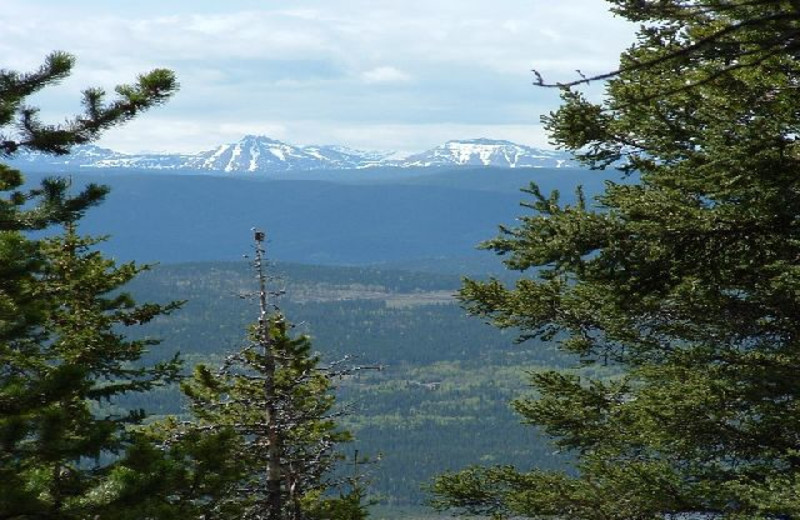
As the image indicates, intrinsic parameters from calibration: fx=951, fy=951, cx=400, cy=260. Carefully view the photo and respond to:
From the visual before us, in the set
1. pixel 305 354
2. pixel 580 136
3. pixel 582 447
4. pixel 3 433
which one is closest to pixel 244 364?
pixel 305 354

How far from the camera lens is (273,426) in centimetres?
1602

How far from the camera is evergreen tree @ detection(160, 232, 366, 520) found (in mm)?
16000

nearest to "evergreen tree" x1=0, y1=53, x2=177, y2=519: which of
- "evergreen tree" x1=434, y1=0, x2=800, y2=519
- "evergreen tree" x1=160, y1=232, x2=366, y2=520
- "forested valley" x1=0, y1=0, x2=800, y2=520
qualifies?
"forested valley" x1=0, y1=0, x2=800, y2=520

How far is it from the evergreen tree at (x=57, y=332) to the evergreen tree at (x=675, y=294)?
16.4ft

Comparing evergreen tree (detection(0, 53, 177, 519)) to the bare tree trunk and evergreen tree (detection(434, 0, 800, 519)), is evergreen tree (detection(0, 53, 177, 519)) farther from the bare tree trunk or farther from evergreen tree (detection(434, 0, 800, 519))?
evergreen tree (detection(434, 0, 800, 519))

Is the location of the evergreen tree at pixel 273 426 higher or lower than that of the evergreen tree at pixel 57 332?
lower

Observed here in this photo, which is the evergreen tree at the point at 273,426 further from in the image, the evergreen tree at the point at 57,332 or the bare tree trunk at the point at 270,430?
the evergreen tree at the point at 57,332

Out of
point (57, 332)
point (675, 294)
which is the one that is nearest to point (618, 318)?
point (675, 294)

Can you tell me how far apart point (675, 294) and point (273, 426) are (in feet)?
25.2

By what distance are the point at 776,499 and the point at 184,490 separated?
17.8ft

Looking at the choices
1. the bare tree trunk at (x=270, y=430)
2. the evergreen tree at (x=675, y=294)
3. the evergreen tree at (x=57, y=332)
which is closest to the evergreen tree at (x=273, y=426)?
the bare tree trunk at (x=270, y=430)

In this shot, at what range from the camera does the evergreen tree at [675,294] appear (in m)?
8.80

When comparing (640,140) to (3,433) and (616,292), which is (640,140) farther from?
(3,433)

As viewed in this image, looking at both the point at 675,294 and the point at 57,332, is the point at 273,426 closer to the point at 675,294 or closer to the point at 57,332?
the point at 57,332
